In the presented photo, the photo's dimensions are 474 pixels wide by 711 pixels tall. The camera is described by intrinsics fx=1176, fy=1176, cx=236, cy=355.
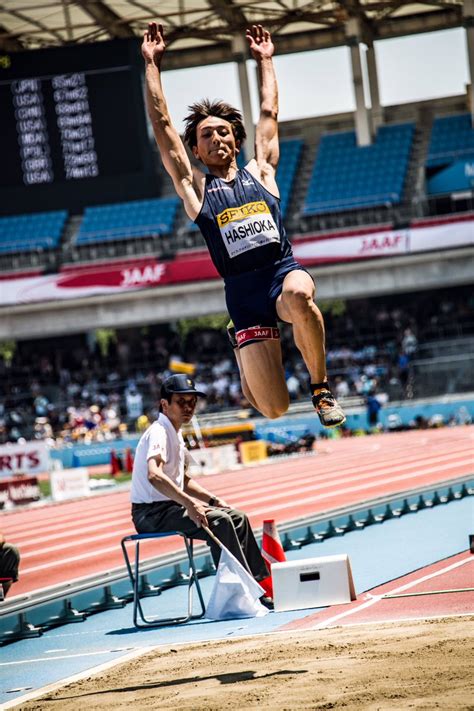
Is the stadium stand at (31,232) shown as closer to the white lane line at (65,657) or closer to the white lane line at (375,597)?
the white lane line at (375,597)

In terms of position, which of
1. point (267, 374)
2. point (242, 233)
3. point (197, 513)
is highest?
point (242, 233)

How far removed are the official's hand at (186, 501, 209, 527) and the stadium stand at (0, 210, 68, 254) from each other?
89.7 feet

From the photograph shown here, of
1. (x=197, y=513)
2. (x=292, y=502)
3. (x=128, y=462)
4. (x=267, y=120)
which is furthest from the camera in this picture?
(x=128, y=462)

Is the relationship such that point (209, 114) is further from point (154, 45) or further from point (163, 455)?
point (163, 455)

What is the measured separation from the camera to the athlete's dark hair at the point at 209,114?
19.4ft

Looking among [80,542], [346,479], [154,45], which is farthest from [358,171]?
[154,45]

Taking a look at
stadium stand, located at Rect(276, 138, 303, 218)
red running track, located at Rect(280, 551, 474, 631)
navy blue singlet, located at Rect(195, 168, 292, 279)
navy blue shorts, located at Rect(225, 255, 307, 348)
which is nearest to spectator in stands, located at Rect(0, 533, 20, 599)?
red running track, located at Rect(280, 551, 474, 631)

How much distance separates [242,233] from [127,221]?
28.8 metres

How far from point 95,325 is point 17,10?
30.0 ft

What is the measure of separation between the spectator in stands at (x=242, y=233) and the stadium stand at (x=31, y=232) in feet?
92.1

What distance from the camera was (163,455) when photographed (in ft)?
23.1

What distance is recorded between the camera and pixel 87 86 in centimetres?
2308

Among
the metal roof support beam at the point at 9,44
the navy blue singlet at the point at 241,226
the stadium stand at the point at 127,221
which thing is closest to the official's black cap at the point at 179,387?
the navy blue singlet at the point at 241,226

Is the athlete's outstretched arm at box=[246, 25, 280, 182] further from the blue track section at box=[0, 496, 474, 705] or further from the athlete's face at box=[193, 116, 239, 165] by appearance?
the blue track section at box=[0, 496, 474, 705]
